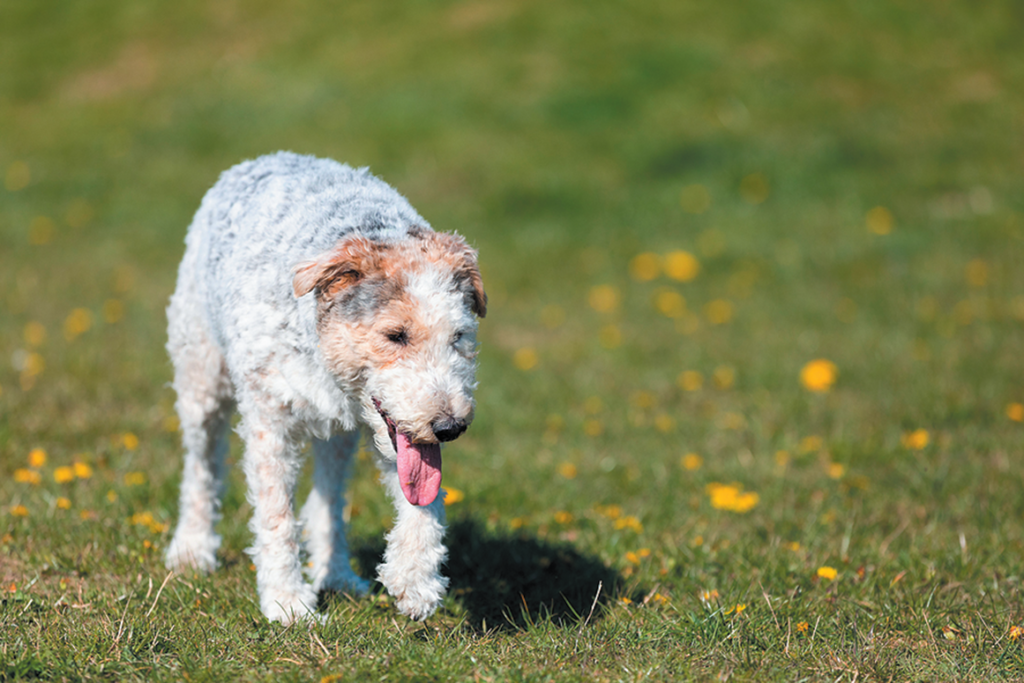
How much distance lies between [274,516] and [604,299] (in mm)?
6176

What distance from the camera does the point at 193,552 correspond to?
465 centimetres

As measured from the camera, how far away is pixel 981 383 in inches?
297

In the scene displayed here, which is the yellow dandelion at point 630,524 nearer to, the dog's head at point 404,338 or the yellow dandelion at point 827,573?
the yellow dandelion at point 827,573

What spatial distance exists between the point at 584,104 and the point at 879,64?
471 cm

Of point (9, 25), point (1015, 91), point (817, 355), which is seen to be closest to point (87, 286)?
point (817, 355)

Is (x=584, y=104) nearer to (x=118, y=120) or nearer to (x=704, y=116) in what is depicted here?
(x=704, y=116)

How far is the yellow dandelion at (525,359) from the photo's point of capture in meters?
8.29

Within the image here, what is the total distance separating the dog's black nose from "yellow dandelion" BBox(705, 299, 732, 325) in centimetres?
635

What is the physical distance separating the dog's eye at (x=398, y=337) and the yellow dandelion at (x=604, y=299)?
20.8 feet

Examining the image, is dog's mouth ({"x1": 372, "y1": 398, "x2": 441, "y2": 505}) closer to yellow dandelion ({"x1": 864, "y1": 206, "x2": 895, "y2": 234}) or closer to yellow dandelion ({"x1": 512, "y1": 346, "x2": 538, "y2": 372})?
yellow dandelion ({"x1": 512, "y1": 346, "x2": 538, "y2": 372})

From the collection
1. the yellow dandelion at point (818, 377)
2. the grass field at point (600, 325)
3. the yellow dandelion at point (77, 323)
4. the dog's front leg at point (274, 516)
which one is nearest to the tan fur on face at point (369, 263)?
the dog's front leg at point (274, 516)

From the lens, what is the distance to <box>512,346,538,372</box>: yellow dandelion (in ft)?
27.2

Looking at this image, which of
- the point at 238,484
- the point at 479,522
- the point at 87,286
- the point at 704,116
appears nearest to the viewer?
the point at 479,522

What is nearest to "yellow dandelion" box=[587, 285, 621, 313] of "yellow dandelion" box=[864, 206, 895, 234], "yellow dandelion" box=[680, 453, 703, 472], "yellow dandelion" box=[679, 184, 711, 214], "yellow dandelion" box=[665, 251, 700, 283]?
Result: "yellow dandelion" box=[665, 251, 700, 283]
